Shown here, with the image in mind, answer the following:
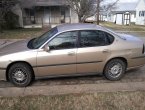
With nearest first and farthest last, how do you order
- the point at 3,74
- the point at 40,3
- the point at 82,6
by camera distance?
the point at 3,74 < the point at 82,6 < the point at 40,3

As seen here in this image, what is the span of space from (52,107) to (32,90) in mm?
1153

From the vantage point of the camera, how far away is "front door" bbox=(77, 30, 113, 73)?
6.04m

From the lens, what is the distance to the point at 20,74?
592 cm

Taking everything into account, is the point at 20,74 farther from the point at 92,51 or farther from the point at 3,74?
the point at 92,51

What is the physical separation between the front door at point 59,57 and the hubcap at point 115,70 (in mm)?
1089

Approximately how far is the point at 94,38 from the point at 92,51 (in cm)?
40

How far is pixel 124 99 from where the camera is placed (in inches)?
201

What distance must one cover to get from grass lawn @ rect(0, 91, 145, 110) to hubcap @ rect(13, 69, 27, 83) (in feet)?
2.70

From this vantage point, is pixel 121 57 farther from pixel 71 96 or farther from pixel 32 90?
pixel 32 90

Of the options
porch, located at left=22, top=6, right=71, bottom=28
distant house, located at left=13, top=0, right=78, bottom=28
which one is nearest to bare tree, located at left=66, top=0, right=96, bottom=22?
distant house, located at left=13, top=0, right=78, bottom=28

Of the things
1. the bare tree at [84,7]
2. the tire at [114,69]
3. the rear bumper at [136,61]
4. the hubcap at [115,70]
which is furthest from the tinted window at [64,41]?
the bare tree at [84,7]

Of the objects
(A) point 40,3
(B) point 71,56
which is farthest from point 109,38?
(A) point 40,3

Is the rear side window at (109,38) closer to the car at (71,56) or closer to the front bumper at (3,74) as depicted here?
the car at (71,56)

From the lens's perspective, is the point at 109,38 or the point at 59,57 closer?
the point at 59,57
